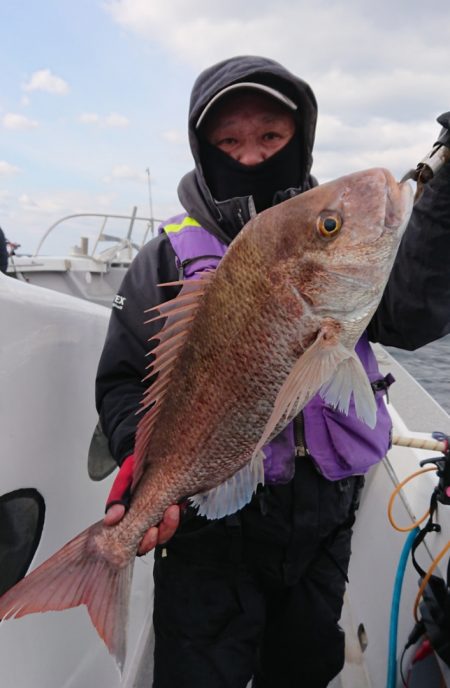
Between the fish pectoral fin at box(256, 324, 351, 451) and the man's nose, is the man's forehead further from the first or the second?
the fish pectoral fin at box(256, 324, 351, 451)

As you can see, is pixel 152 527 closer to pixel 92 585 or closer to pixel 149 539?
pixel 149 539

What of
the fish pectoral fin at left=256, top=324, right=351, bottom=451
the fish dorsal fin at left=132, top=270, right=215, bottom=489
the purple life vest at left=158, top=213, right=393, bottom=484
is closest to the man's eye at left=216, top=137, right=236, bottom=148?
the purple life vest at left=158, top=213, right=393, bottom=484

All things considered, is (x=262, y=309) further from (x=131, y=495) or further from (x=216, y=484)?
(x=131, y=495)

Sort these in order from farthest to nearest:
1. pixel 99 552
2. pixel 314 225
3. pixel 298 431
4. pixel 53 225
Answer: pixel 53 225 → pixel 298 431 → pixel 99 552 → pixel 314 225

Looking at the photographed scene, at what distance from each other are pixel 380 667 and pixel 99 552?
2103 millimetres

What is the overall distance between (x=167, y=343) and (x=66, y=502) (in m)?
0.92

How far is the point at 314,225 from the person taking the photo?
4.77 ft

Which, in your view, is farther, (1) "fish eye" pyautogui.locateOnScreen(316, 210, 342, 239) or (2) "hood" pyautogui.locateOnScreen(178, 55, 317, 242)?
(2) "hood" pyautogui.locateOnScreen(178, 55, 317, 242)

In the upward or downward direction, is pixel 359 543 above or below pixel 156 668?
below

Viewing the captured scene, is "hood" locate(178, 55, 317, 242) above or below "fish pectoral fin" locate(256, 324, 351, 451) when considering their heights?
above

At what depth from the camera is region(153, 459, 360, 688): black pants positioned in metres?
1.99

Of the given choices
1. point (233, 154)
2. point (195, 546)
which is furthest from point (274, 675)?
point (233, 154)

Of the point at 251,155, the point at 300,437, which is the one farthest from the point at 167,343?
the point at 251,155

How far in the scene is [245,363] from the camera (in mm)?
1526
